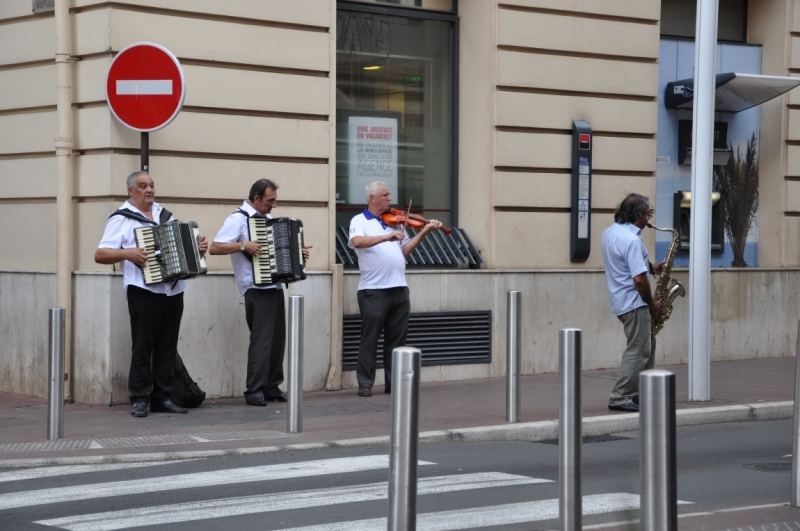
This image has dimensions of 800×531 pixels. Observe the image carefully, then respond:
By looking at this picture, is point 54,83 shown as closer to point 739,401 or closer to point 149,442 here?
point 149,442

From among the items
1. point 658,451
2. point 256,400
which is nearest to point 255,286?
point 256,400

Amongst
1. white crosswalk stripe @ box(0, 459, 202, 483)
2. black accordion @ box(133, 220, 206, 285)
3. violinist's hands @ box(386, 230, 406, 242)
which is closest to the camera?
white crosswalk stripe @ box(0, 459, 202, 483)

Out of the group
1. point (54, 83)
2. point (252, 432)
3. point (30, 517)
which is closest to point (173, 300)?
point (252, 432)

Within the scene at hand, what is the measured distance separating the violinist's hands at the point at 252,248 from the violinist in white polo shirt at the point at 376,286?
1089 millimetres

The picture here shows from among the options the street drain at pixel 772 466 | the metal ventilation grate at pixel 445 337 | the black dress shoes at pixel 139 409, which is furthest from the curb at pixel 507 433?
the metal ventilation grate at pixel 445 337

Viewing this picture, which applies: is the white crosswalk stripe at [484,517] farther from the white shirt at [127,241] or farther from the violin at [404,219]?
the violin at [404,219]

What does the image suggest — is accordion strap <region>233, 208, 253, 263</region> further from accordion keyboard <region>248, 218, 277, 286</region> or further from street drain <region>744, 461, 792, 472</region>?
street drain <region>744, 461, 792, 472</region>

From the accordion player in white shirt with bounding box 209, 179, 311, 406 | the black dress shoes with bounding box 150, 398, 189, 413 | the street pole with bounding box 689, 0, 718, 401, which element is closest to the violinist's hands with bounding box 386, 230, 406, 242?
the accordion player in white shirt with bounding box 209, 179, 311, 406

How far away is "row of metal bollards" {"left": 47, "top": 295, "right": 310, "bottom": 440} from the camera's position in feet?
28.9

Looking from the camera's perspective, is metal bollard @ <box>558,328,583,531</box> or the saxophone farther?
the saxophone

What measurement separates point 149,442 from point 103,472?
3.35ft

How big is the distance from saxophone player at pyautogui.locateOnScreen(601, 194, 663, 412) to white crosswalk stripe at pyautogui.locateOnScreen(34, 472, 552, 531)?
3.17 metres

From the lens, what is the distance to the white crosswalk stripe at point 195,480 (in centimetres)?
707

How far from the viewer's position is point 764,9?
16.6 m
